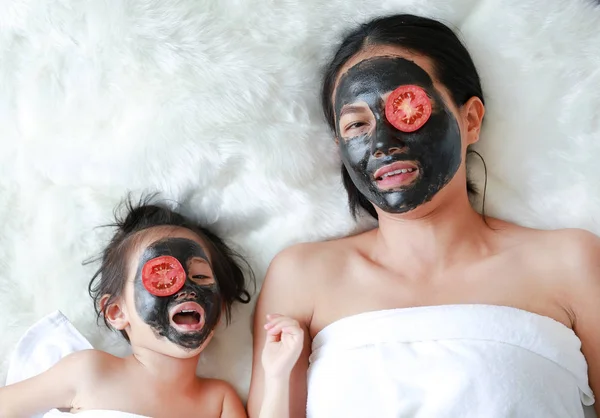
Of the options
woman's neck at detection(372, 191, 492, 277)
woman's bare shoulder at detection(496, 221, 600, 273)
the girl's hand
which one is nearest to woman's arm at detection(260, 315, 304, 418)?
the girl's hand

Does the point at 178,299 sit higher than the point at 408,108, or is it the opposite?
the point at 408,108

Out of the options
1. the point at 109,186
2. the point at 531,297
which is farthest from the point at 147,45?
the point at 531,297

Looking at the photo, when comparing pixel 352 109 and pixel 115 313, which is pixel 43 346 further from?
pixel 352 109

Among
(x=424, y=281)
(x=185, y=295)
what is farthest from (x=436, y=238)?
(x=185, y=295)

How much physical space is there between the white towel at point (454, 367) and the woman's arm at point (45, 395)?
1.46 ft

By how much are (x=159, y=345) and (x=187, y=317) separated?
7 cm

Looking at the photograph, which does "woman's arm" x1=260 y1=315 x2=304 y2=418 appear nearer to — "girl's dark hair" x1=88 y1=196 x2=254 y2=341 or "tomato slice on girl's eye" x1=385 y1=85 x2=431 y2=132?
"girl's dark hair" x1=88 y1=196 x2=254 y2=341

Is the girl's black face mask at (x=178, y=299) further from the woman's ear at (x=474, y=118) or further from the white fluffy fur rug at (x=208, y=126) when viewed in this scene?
the woman's ear at (x=474, y=118)

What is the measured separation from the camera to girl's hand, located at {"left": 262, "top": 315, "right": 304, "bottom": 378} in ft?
4.04

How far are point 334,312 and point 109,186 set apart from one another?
0.53 meters

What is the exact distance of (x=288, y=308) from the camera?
132cm

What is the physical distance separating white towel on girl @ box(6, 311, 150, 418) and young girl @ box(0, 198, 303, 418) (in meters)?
0.06

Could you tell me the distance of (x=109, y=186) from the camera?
141 cm

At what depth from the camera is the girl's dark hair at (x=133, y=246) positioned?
134 centimetres
